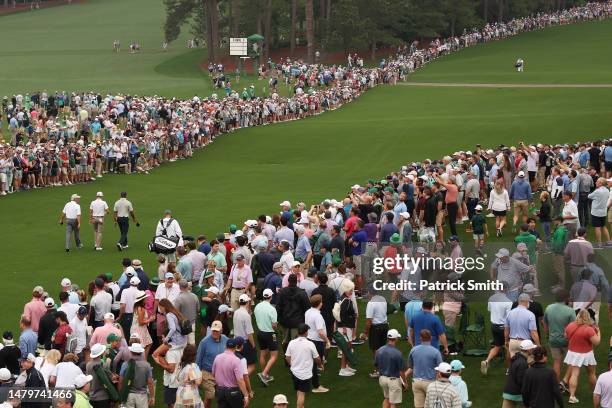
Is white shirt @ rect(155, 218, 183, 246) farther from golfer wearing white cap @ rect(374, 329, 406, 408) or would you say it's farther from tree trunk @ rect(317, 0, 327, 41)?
tree trunk @ rect(317, 0, 327, 41)

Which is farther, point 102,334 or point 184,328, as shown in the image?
point 184,328

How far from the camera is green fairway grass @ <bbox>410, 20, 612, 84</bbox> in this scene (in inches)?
2702

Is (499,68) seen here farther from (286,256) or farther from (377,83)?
(286,256)

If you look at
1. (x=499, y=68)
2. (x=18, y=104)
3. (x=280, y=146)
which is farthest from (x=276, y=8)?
(x=280, y=146)

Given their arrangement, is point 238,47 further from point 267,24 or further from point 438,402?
point 438,402

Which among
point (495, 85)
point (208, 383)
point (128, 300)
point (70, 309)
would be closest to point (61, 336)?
point (70, 309)

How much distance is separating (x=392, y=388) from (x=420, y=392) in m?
0.53

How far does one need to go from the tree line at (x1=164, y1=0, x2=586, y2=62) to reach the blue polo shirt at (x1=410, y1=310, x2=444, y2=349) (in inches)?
2359

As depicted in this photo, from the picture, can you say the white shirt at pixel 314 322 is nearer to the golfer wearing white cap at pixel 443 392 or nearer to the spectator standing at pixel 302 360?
the spectator standing at pixel 302 360

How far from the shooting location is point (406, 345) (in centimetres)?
1900

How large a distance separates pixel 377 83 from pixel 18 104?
23428 mm

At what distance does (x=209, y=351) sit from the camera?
15680mm

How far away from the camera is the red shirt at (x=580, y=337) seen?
621 inches

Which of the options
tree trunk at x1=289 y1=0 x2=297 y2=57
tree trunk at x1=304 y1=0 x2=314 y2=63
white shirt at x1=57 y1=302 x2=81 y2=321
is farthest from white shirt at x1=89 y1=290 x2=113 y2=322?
tree trunk at x1=289 y1=0 x2=297 y2=57
